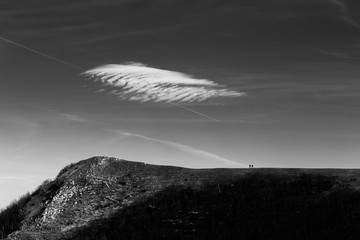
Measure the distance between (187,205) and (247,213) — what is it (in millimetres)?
3670

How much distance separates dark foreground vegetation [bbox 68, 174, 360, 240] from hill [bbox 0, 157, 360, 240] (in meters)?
0.04

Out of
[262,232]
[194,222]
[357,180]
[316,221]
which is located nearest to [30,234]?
[194,222]

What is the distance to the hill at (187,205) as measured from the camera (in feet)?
65.6

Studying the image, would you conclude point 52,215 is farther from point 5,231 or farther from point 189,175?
point 189,175

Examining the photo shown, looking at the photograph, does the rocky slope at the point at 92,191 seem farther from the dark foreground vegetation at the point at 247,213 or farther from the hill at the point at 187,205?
the dark foreground vegetation at the point at 247,213

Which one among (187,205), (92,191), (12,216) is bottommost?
(12,216)

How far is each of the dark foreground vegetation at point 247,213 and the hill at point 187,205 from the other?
4 centimetres

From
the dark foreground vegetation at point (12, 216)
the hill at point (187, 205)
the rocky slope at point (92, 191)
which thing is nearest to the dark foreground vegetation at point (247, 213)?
the hill at point (187, 205)

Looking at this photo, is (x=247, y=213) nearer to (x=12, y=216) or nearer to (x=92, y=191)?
(x=92, y=191)

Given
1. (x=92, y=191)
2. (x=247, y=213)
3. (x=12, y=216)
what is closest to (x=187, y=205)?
(x=247, y=213)

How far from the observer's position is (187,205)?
24.1 meters

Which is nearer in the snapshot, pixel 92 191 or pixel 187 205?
pixel 187 205

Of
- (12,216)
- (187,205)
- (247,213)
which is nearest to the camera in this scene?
(247,213)

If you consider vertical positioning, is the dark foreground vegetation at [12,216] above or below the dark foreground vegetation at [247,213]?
below
